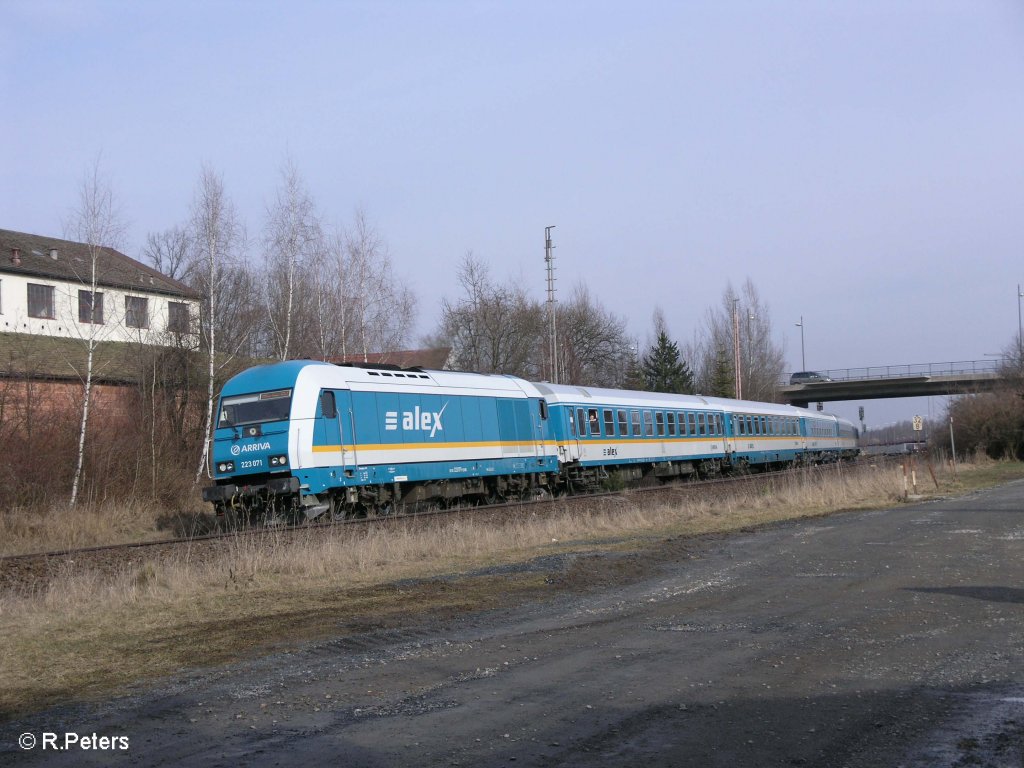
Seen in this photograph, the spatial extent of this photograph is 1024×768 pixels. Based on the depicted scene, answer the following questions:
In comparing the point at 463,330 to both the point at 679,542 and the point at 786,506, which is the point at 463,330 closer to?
the point at 786,506

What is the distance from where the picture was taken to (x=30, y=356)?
29953mm

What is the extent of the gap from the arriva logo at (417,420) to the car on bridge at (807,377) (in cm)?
5879

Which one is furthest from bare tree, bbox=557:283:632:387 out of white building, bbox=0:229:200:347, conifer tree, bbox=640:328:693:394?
white building, bbox=0:229:200:347

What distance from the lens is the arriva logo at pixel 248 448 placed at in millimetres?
18625

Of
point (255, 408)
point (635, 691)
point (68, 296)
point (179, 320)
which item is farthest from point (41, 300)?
point (635, 691)

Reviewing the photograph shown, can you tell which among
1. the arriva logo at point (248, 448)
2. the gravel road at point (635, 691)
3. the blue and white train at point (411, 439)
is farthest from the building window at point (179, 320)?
the gravel road at point (635, 691)

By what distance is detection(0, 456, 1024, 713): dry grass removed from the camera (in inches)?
323

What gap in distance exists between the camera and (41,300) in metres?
40.2

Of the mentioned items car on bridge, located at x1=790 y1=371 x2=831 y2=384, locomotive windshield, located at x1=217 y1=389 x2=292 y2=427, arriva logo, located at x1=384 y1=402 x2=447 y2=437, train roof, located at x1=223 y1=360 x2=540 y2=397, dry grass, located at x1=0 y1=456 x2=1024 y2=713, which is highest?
car on bridge, located at x1=790 y1=371 x2=831 y2=384

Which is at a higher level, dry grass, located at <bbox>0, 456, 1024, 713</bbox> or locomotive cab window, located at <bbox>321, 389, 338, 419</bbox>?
locomotive cab window, located at <bbox>321, 389, 338, 419</bbox>

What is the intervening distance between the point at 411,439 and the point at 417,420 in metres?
0.51

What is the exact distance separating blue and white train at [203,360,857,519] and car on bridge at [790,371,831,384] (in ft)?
147

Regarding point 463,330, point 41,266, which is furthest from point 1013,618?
point 463,330

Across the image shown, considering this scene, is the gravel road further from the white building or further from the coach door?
the coach door
